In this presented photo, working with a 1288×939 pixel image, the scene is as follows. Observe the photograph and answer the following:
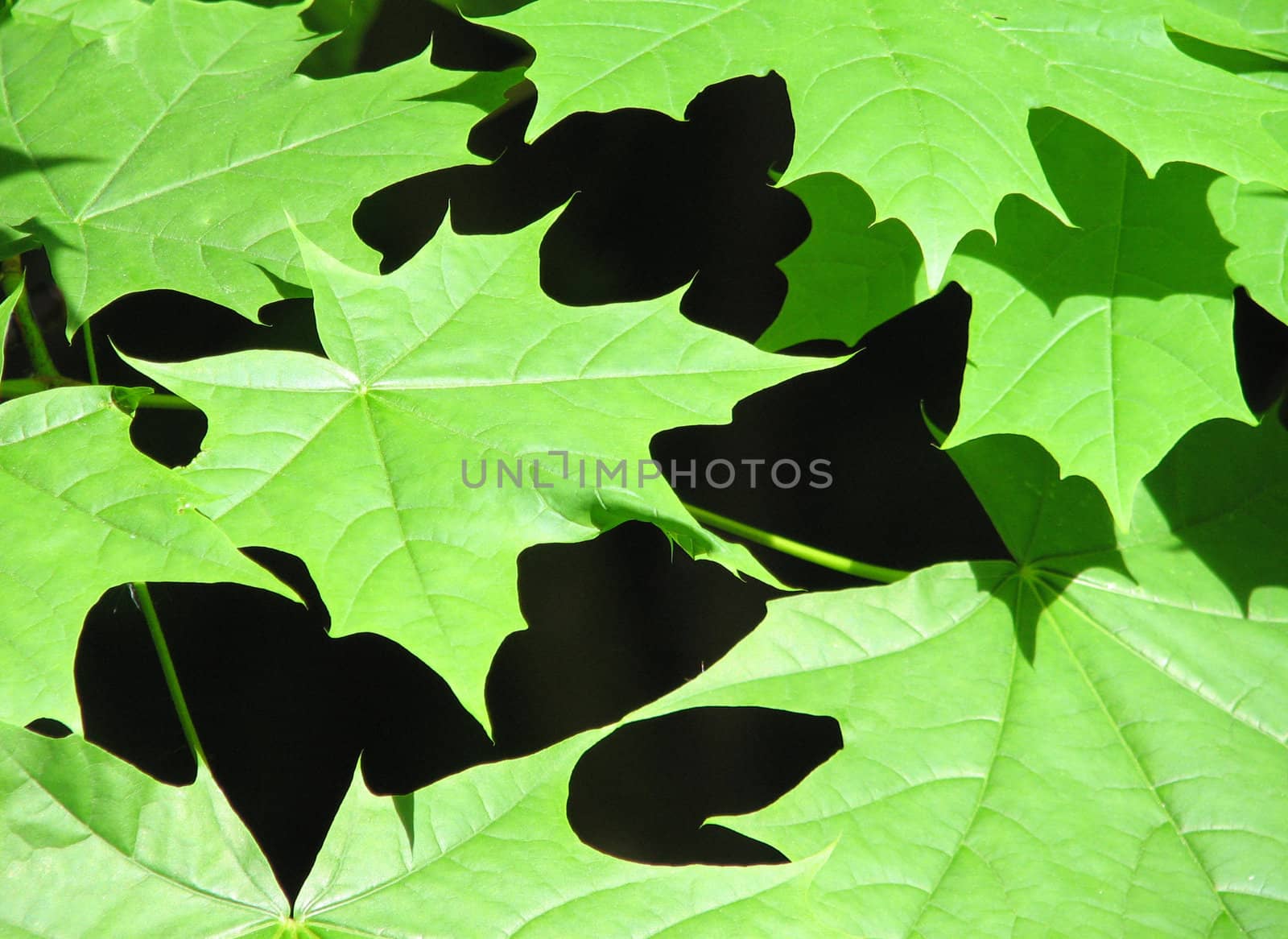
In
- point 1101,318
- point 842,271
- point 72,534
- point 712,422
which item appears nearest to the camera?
A: point 72,534

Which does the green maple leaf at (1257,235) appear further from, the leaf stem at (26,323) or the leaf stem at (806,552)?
the leaf stem at (26,323)

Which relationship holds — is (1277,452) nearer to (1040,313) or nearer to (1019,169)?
(1040,313)

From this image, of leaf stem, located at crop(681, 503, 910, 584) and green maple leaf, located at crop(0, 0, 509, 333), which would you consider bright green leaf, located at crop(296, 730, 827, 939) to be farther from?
green maple leaf, located at crop(0, 0, 509, 333)

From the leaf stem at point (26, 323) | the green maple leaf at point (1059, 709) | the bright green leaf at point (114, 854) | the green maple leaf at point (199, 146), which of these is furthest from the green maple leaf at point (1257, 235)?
the leaf stem at point (26, 323)

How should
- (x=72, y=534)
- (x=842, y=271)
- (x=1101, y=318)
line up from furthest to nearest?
(x=842, y=271) < (x=1101, y=318) < (x=72, y=534)

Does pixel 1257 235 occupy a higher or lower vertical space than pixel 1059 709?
higher

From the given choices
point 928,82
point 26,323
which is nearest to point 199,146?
point 26,323

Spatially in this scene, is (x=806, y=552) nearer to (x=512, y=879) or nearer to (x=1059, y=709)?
(x=1059, y=709)
